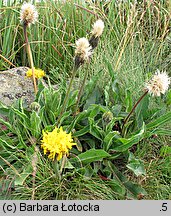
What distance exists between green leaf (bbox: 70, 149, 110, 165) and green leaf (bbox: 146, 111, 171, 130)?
388 mm

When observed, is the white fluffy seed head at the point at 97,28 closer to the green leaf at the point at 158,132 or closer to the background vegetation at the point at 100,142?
the background vegetation at the point at 100,142

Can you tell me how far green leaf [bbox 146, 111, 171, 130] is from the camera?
256 cm

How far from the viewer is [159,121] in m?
2.59

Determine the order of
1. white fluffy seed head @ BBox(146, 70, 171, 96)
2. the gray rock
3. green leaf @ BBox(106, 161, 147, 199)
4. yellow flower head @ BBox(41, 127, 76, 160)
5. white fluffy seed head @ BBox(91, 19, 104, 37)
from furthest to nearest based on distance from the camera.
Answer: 1. the gray rock
2. green leaf @ BBox(106, 161, 147, 199)
3. white fluffy seed head @ BBox(91, 19, 104, 37)
4. white fluffy seed head @ BBox(146, 70, 171, 96)
5. yellow flower head @ BBox(41, 127, 76, 160)

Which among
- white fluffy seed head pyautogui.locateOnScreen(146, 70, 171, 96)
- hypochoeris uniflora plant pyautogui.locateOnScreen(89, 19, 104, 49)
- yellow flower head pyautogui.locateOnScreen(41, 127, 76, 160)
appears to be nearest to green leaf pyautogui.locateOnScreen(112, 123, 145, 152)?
white fluffy seed head pyautogui.locateOnScreen(146, 70, 171, 96)

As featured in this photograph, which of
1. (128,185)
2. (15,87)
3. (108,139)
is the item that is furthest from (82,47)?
(15,87)

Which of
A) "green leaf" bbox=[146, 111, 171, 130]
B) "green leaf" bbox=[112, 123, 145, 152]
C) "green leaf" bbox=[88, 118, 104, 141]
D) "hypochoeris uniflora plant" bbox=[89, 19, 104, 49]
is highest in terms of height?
"hypochoeris uniflora plant" bbox=[89, 19, 104, 49]

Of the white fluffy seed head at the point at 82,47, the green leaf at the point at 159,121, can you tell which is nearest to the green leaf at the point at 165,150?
the green leaf at the point at 159,121

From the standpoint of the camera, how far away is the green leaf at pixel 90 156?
238 cm

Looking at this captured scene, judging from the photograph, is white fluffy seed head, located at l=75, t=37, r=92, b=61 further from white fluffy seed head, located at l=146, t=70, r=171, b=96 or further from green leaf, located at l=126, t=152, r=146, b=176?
green leaf, located at l=126, t=152, r=146, b=176

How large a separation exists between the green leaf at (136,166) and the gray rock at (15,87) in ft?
2.76

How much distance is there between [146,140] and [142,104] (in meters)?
0.23
